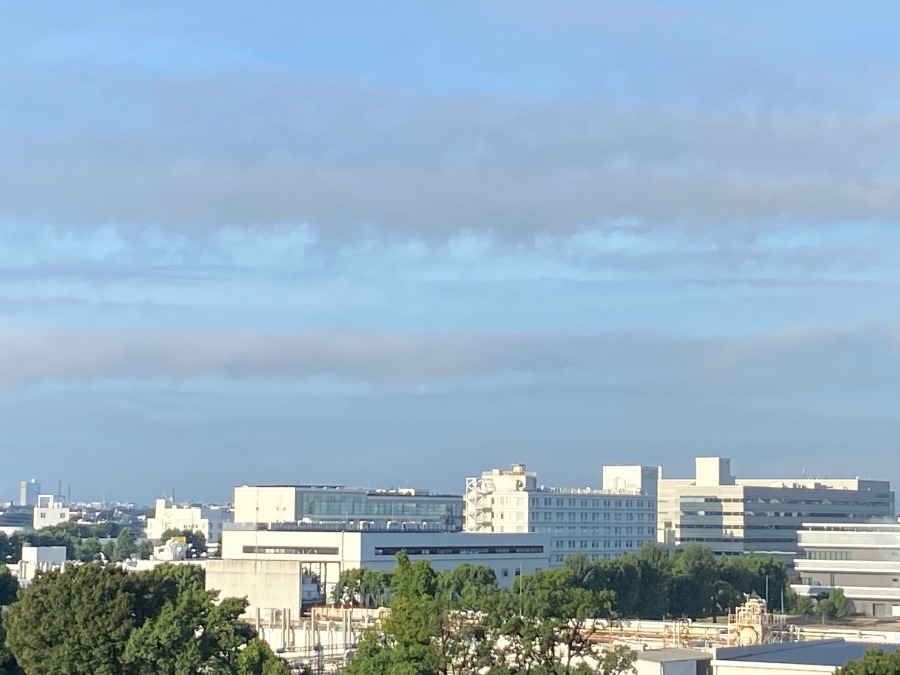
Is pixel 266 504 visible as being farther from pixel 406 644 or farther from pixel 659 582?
pixel 406 644

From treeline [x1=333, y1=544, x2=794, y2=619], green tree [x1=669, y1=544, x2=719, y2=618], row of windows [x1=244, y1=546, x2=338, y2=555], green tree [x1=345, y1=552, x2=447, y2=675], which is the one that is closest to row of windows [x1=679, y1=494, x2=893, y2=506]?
treeline [x1=333, y1=544, x2=794, y2=619]

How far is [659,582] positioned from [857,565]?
98.0 ft

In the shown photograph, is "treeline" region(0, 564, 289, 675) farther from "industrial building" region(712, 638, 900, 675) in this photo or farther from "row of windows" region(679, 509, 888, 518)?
"row of windows" region(679, 509, 888, 518)

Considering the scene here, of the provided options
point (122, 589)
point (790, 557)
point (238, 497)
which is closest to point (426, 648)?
point (122, 589)

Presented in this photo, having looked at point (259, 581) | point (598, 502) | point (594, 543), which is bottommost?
point (259, 581)

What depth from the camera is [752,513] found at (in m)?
181

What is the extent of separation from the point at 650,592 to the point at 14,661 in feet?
217

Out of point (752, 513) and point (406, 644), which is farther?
point (752, 513)

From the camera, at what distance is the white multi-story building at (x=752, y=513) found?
7116 inches

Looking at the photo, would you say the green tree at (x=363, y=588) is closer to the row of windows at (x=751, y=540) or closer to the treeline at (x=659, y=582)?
the treeline at (x=659, y=582)

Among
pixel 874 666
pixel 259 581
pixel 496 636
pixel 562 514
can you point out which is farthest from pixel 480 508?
pixel 874 666

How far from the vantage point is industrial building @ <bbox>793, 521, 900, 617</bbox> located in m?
134

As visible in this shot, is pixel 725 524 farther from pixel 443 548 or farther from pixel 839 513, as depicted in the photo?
pixel 443 548

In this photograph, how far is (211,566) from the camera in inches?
3521
